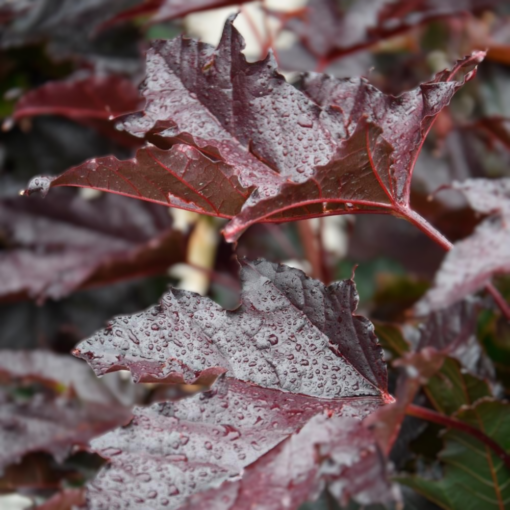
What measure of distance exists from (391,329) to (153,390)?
33 centimetres

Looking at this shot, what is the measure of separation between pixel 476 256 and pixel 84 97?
513 mm

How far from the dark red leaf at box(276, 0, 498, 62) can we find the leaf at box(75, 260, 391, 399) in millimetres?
567

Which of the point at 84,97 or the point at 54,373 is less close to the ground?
the point at 84,97

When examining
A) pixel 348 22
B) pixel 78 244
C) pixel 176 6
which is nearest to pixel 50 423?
pixel 78 244

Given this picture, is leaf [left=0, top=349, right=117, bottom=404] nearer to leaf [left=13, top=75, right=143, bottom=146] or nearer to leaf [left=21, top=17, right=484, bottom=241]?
leaf [left=13, top=75, right=143, bottom=146]

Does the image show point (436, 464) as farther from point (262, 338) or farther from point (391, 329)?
point (262, 338)

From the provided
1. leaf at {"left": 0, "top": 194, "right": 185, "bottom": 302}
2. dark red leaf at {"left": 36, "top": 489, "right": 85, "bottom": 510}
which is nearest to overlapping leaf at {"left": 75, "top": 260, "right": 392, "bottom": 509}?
dark red leaf at {"left": 36, "top": 489, "right": 85, "bottom": 510}

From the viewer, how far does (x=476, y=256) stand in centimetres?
53

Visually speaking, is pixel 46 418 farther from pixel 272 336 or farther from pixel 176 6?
pixel 176 6

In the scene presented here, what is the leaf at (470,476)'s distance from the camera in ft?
1.58

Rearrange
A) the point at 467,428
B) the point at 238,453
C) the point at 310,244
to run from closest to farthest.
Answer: the point at 238,453
the point at 467,428
the point at 310,244

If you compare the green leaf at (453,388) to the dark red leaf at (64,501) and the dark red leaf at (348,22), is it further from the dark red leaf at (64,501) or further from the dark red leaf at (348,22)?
the dark red leaf at (348,22)

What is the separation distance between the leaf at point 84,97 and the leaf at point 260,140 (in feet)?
1.08

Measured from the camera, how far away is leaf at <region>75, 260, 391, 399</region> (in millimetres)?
393
